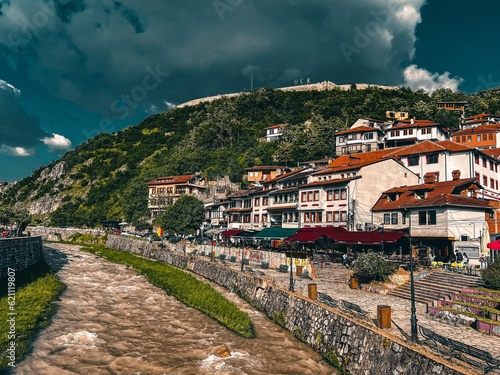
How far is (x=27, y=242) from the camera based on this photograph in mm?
39031

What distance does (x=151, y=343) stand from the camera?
20547 mm

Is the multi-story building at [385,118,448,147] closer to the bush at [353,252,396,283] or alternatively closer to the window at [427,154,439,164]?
the window at [427,154,439,164]

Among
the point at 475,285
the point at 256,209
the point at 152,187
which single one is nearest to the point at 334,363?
the point at 475,285

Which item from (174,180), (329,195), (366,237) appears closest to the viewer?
(366,237)

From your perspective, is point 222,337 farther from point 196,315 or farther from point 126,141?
point 126,141

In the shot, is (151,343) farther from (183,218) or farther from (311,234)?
(183,218)

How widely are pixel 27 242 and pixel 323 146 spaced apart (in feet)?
228

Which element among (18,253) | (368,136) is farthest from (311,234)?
(368,136)

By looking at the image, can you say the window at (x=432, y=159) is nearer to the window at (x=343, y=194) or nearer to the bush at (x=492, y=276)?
the window at (x=343, y=194)

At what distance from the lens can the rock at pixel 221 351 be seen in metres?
18.4

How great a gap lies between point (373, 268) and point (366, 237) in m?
6.98

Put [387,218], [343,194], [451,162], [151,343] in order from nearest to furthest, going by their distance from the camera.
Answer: [151,343] < [387,218] < [343,194] < [451,162]

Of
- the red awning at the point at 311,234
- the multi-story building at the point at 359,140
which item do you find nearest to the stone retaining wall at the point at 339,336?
the red awning at the point at 311,234

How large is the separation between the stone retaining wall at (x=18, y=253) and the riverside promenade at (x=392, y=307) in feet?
77.7
